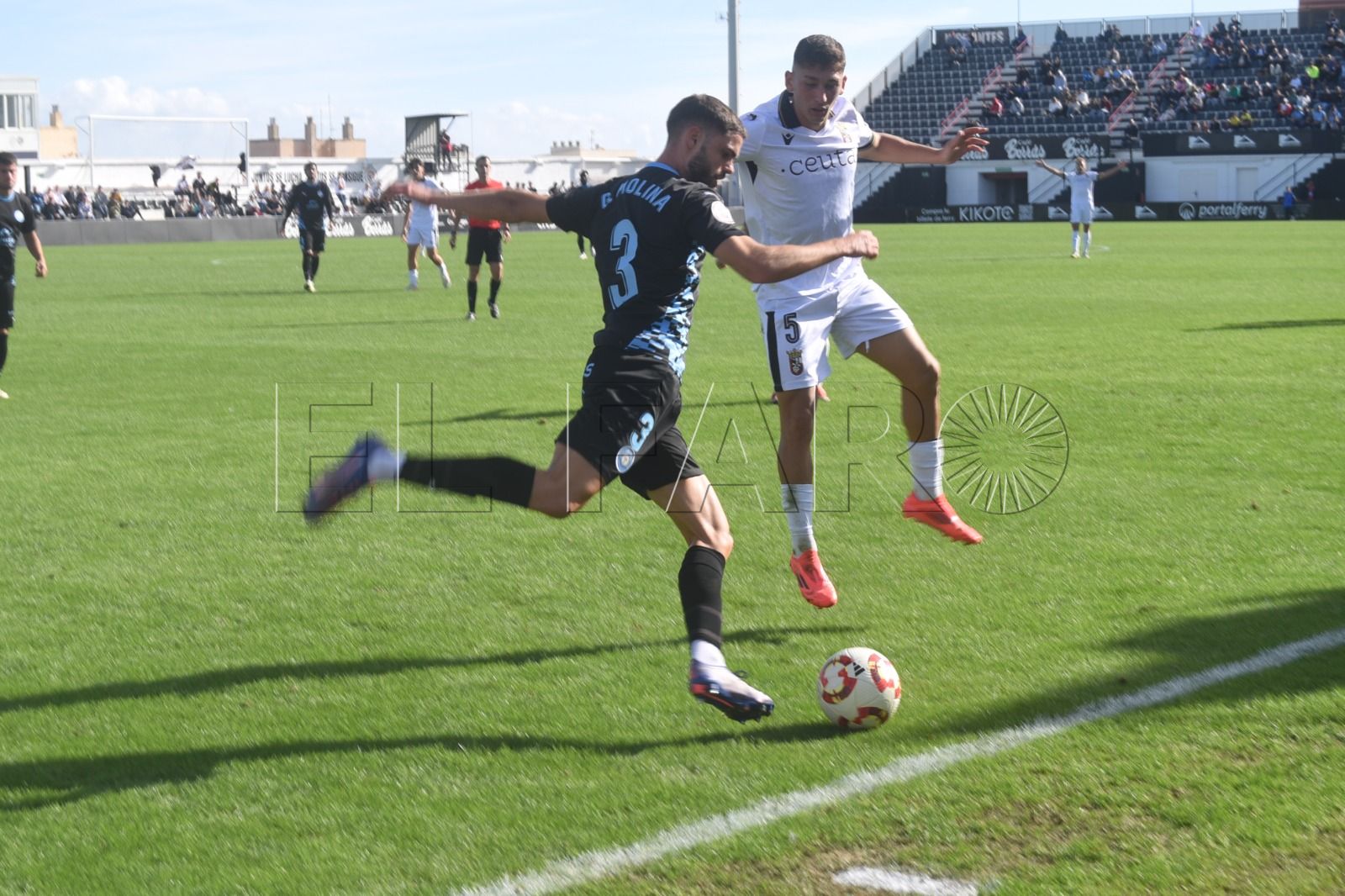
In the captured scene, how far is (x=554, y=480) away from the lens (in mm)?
4789

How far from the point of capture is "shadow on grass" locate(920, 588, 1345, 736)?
15.0ft

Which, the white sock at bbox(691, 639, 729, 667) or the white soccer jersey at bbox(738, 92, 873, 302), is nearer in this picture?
the white sock at bbox(691, 639, 729, 667)

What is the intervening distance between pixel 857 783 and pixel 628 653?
148 cm

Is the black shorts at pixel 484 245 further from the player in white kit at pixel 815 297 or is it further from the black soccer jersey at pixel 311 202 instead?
the player in white kit at pixel 815 297

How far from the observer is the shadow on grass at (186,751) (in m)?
4.18

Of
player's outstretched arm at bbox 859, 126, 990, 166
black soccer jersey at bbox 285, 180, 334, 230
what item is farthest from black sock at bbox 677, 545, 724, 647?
black soccer jersey at bbox 285, 180, 334, 230

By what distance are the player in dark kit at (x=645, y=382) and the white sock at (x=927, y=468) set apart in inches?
69.1

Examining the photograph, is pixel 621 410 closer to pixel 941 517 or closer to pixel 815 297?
pixel 815 297

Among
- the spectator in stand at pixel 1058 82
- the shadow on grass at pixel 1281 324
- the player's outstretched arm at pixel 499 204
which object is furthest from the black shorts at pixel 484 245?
the spectator in stand at pixel 1058 82

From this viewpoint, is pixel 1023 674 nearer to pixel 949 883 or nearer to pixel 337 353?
pixel 949 883

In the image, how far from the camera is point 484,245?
1953 cm

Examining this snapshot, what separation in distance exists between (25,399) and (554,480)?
9.46 meters

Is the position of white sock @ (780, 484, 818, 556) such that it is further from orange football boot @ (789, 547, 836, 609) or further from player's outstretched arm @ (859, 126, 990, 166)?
player's outstretched arm @ (859, 126, 990, 166)

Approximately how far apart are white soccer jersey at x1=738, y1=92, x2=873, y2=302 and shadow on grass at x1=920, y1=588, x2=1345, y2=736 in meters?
2.00
